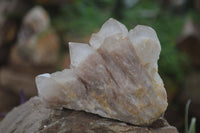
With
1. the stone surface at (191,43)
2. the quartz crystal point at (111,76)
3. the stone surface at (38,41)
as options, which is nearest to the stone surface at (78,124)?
the quartz crystal point at (111,76)

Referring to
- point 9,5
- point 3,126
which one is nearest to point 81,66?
point 3,126

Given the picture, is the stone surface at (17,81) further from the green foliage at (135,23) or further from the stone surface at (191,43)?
the stone surface at (191,43)

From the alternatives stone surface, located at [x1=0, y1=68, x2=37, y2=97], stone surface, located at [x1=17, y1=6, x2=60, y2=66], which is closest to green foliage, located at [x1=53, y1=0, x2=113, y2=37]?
stone surface, located at [x1=17, y1=6, x2=60, y2=66]

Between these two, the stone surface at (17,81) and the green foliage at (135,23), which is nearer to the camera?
the green foliage at (135,23)

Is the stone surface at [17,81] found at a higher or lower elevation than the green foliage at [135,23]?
Result: lower

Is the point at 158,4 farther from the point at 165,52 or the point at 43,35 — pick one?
the point at 43,35

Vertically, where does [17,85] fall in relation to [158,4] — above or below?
below

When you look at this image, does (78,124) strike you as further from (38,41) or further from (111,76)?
(38,41)

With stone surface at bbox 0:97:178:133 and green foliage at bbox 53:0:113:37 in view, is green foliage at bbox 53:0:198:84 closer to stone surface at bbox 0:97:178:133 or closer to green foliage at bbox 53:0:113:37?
green foliage at bbox 53:0:113:37
